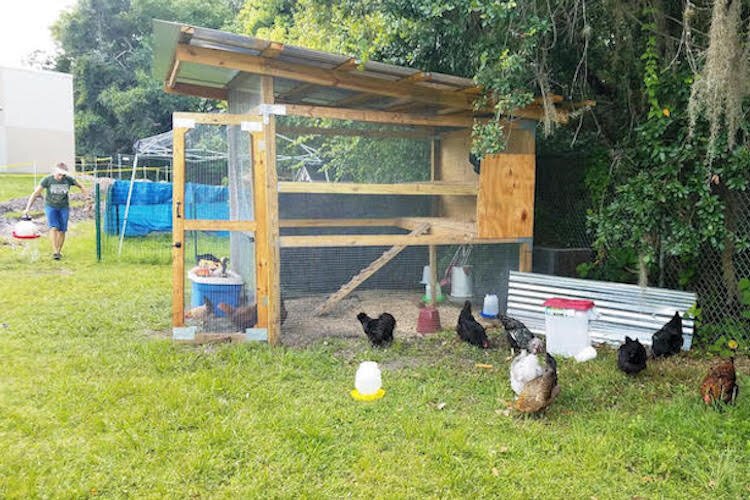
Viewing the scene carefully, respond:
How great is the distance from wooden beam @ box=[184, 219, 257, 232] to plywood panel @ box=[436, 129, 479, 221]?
2.29m

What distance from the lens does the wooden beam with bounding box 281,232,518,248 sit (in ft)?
15.5

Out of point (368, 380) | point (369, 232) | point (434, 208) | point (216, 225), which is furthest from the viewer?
point (434, 208)

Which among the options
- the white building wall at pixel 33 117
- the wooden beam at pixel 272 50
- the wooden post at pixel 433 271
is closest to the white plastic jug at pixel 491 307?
the wooden post at pixel 433 271

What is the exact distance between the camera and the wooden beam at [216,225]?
14.6 feet

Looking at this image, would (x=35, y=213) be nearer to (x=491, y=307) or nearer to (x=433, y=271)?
(x=433, y=271)

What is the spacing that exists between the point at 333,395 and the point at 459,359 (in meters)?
1.21

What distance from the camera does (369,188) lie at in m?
4.96

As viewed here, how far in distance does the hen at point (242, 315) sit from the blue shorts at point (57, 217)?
4.84 m

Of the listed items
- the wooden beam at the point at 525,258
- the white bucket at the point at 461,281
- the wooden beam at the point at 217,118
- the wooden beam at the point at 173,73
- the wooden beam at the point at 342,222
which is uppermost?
the wooden beam at the point at 173,73

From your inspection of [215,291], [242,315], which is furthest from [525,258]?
[215,291]

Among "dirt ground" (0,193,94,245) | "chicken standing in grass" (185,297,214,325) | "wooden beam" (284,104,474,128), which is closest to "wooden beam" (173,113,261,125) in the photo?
"wooden beam" (284,104,474,128)

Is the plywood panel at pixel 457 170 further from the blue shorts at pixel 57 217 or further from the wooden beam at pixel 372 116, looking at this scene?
the blue shorts at pixel 57 217

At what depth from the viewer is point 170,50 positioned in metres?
4.45

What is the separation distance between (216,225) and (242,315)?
0.79 meters
